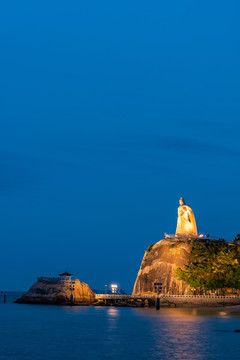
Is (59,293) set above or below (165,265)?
below

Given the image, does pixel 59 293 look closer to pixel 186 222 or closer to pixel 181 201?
pixel 186 222

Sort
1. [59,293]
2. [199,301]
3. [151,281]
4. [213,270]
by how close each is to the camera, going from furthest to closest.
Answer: [151,281], [59,293], [213,270], [199,301]

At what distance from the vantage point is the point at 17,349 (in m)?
51.8

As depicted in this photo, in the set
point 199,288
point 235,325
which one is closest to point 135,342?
point 235,325

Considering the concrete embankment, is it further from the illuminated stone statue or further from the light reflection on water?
the illuminated stone statue

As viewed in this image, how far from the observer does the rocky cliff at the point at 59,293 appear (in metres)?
123

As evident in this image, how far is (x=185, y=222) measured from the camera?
→ 135 m

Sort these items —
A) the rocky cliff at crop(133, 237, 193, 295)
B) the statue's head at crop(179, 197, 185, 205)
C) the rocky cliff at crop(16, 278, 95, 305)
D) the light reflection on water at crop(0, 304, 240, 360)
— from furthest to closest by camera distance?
the statue's head at crop(179, 197, 185, 205), the rocky cliff at crop(16, 278, 95, 305), the rocky cliff at crop(133, 237, 193, 295), the light reflection on water at crop(0, 304, 240, 360)

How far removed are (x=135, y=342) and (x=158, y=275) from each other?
67857 millimetres

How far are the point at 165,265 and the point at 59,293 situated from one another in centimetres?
2640

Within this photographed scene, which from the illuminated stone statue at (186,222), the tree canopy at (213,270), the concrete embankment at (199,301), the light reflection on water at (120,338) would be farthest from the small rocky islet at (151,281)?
the light reflection on water at (120,338)

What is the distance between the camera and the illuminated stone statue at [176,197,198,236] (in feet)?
441

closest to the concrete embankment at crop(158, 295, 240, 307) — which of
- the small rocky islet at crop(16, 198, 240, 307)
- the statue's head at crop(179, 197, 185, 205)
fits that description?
the small rocky islet at crop(16, 198, 240, 307)

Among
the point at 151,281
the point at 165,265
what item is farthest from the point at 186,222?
the point at 151,281
